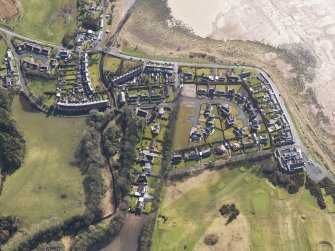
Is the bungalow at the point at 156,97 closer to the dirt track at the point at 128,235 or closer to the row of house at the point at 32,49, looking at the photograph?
the dirt track at the point at 128,235

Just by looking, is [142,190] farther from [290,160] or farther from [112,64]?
[290,160]

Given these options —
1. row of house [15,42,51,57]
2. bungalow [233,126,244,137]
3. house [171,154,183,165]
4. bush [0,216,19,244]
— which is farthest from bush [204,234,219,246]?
row of house [15,42,51,57]

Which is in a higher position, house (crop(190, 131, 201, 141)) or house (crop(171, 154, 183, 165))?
house (crop(190, 131, 201, 141))

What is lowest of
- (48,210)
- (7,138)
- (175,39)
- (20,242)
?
(20,242)

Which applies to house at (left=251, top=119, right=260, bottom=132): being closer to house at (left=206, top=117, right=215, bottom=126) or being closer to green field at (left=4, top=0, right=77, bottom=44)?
house at (left=206, top=117, right=215, bottom=126)

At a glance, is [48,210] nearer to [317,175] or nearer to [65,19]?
[65,19]

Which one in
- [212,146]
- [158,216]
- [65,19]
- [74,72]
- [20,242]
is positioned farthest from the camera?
[65,19]

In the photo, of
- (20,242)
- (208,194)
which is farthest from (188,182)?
(20,242)
